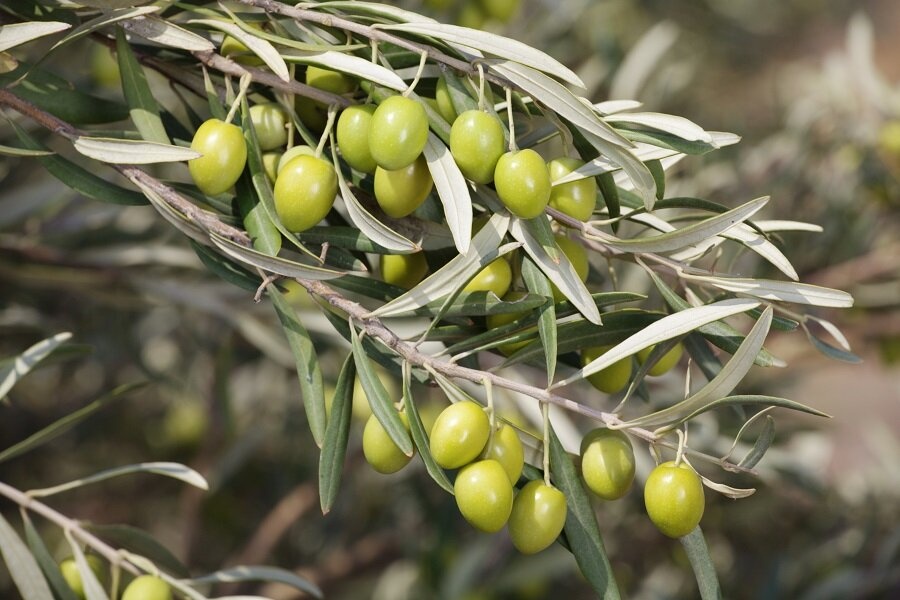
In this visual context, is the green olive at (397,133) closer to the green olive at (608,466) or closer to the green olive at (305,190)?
the green olive at (305,190)

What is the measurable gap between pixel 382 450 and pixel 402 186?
19 cm

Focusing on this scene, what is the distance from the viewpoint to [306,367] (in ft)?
2.15

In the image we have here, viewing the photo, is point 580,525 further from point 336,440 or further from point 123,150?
point 123,150

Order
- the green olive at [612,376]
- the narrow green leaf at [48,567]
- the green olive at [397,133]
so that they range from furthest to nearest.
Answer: the narrow green leaf at [48,567] → the green olive at [612,376] → the green olive at [397,133]

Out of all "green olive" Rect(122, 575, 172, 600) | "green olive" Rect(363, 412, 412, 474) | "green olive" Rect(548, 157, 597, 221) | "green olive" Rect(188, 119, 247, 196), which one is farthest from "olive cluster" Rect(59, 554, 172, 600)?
"green olive" Rect(548, 157, 597, 221)

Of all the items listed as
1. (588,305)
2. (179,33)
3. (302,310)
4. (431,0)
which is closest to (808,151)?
(431,0)

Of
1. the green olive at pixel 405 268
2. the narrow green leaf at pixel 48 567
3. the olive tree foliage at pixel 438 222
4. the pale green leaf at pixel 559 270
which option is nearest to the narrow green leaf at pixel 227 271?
the olive tree foliage at pixel 438 222

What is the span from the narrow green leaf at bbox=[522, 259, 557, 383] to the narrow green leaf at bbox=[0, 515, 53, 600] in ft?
1.61

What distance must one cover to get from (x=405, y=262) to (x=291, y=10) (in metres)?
0.21

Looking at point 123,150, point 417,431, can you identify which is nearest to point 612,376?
point 417,431

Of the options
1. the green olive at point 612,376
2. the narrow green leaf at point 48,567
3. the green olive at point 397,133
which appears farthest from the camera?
the narrow green leaf at point 48,567

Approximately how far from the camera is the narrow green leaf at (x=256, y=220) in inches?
23.7

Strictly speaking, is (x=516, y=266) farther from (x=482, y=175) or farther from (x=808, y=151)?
(x=808, y=151)

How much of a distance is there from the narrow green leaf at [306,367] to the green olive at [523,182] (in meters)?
0.20
